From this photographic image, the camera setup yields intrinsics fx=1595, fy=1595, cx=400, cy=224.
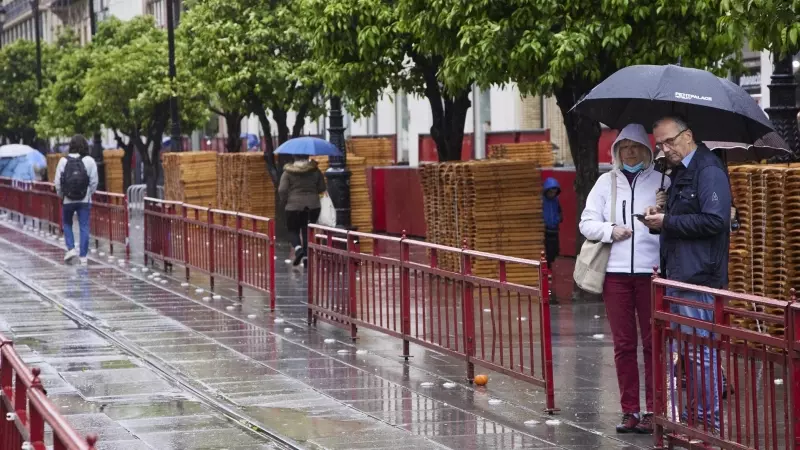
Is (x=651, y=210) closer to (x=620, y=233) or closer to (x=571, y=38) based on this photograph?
(x=620, y=233)

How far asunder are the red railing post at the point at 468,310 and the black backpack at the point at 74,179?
13.6 m

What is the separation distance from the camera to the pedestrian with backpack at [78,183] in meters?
24.3

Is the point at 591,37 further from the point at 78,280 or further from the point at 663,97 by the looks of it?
the point at 78,280

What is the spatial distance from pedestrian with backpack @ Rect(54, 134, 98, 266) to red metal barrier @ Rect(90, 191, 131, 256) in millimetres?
1159

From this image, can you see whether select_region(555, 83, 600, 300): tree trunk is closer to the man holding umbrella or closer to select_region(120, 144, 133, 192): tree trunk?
the man holding umbrella

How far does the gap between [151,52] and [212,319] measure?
27859mm

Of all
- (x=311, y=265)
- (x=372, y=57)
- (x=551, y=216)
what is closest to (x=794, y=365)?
(x=311, y=265)

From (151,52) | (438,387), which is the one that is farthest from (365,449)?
(151,52)

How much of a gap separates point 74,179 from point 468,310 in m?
13.8

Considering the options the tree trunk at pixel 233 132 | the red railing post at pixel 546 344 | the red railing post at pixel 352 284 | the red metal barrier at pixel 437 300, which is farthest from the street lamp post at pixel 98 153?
the red railing post at pixel 546 344

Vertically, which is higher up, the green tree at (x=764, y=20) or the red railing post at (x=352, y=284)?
the green tree at (x=764, y=20)

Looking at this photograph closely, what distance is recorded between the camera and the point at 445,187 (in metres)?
20.4

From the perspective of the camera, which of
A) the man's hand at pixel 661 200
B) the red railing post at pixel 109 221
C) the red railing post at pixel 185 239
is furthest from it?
the red railing post at pixel 109 221

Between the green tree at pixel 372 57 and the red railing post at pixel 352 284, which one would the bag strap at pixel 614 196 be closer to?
the red railing post at pixel 352 284
